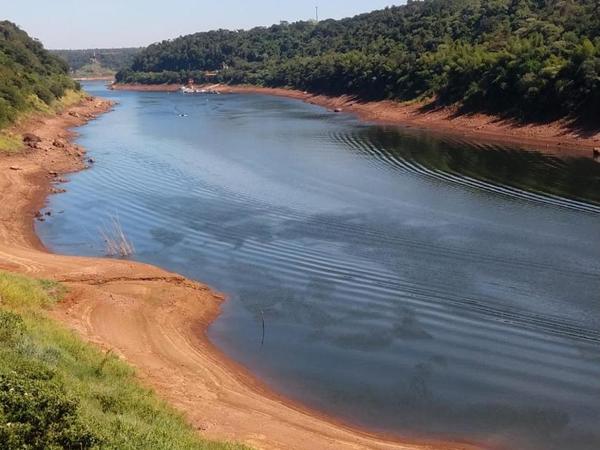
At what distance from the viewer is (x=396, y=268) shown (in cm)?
2378

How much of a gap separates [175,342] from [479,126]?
50.6 metres

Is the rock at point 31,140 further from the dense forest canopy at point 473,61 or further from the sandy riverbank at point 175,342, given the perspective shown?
the dense forest canopy at point 473,61

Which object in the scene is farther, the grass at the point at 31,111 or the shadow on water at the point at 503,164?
the grass at the point at 31,111

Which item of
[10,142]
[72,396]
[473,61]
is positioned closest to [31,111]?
[10,142]

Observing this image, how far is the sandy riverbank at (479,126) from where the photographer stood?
51.9 meters

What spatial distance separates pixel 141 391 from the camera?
13.3 meters

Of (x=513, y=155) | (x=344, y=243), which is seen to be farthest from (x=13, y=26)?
(x=344, y=243)

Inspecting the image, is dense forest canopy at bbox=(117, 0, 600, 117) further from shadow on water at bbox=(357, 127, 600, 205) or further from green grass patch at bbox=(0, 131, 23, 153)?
green grass patch at bbox=(0, 131, 23, 153)

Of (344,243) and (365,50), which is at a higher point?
(365,50)

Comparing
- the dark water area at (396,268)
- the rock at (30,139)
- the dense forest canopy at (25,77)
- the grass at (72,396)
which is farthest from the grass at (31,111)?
the grass at (72,396)

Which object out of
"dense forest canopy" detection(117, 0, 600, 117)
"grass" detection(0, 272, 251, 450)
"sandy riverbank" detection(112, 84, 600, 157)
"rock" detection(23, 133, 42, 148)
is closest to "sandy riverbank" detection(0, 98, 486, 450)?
"grass" detection(0, 272, 251, 450)

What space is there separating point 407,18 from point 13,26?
7177cm

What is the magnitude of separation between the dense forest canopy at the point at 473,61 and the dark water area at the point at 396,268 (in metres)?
11.4

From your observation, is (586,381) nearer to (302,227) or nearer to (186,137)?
(302,227)
